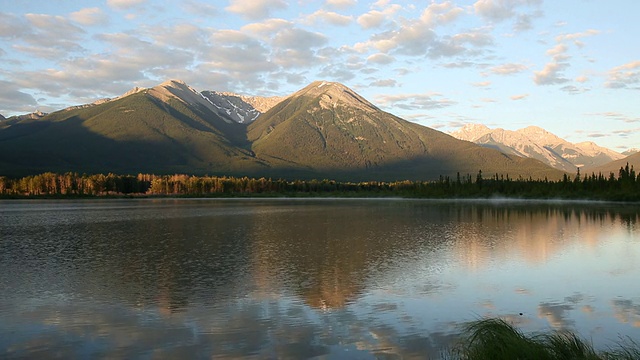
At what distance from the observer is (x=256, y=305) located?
24719 millimetres

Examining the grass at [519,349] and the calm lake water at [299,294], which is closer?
the grass at [519,349]

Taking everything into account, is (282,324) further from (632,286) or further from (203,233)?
(203,233)

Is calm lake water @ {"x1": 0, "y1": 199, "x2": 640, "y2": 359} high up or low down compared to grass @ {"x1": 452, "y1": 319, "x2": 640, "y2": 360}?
down

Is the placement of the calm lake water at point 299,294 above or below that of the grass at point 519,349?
below

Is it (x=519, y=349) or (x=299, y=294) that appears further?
(x=299, y=294)

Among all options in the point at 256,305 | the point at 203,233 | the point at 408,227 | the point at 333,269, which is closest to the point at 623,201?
the point at 408,227

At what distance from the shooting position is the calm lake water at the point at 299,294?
18906 mm

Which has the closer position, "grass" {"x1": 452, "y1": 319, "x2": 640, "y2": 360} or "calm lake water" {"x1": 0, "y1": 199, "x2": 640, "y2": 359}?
"grass" {"x1": 452, "y1": 319, "x2": 640, "y2": 360}

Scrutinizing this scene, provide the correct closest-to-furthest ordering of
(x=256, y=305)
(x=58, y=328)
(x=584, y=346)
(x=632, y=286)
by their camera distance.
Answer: (x=584, y=346) → (x=58, y=328) → (x=256, y=305) → (x=632, y=286)

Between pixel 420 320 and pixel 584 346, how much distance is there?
7.28 metres

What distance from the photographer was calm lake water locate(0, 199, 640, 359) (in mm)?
18906

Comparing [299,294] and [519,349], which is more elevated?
[519,349]

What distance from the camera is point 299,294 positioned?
89.3 ft

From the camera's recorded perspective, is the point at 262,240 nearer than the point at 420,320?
No
